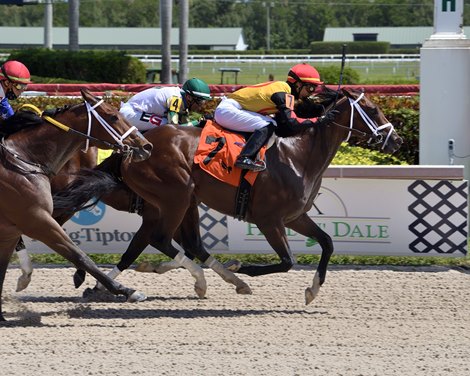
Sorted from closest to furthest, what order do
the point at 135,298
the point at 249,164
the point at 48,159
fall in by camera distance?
1. the point at 48,159
2. the point at 135,298
3. the point at 249,164

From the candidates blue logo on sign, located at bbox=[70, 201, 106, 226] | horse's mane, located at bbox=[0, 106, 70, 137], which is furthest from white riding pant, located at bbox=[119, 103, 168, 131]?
blue logo on sign, located at bbox=[70, 201, 106, 226]

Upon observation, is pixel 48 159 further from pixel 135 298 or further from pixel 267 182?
pixel 267 182

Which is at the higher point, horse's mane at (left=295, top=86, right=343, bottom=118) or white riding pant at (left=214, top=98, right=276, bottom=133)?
horse's mane at (left=295, top=86, right=343, bottom=118)

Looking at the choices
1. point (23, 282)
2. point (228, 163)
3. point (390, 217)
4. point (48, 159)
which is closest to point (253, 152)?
point (228, 163)

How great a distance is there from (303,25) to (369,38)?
11.1 m

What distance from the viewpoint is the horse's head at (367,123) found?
8461 millimetres

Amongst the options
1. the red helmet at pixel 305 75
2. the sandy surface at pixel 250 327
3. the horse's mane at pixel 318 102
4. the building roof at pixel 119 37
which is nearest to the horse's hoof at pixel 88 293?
the sandy surface at pixel 250 327

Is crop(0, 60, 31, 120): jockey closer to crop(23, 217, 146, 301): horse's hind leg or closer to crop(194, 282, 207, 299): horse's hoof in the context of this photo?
crop(23, 217, 146, 301): horse's hind leg

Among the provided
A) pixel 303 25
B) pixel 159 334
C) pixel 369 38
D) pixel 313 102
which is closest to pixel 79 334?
pixel 159 334

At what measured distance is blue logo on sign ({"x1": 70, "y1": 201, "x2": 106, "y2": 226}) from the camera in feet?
34.4

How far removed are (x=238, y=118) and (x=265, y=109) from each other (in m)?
0.25

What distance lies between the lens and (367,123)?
846 cm

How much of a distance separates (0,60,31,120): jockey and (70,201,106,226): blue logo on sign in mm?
2378

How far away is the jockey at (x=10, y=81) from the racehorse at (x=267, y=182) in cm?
85
